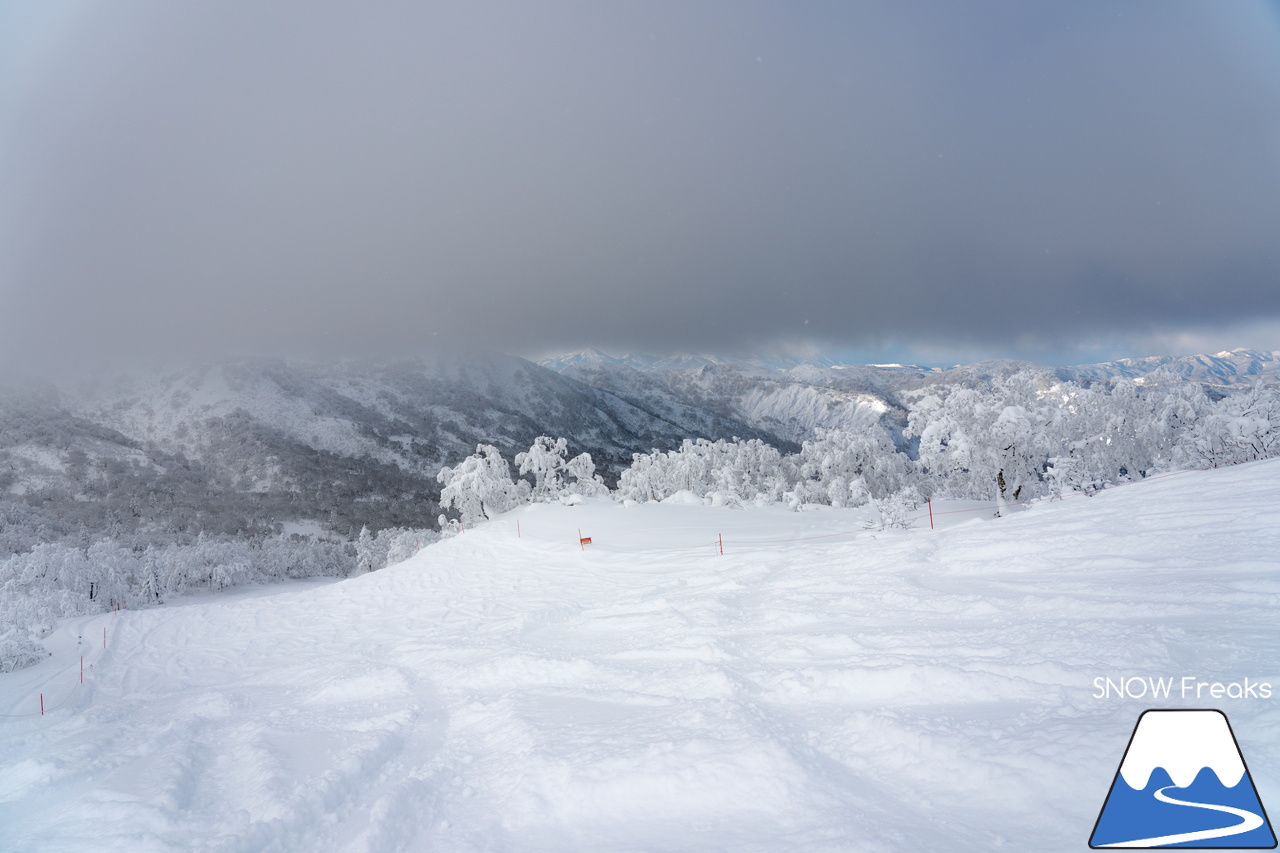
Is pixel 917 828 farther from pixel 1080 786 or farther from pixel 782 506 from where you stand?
pixel 782 506

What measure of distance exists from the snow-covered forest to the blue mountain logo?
17104mm

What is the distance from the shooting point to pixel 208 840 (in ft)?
14.8

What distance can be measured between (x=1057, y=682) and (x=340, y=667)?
452 inches

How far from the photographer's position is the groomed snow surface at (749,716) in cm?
388

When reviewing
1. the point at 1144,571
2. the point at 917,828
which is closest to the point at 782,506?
the point at 1144,571

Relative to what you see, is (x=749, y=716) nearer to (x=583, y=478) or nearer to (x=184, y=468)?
(x=583, y=478)

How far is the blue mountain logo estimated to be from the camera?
2885 mm

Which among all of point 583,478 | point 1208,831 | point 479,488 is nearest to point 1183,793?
point 1208,831

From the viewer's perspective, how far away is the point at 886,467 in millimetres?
45531

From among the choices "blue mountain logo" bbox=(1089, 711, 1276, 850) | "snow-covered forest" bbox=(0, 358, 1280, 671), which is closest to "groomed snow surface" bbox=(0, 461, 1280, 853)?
"blue mountain logo" bbox=(1089, 711, 1276, 850)

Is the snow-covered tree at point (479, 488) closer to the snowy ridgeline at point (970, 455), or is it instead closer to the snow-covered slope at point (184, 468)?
the snowy ridgeline at point (970, 455)

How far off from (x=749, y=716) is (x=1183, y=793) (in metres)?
3.17

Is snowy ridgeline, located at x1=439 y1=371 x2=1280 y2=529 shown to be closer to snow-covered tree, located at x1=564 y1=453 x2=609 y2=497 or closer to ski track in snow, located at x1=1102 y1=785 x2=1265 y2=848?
snow-covered tree, located at x1=564 y1=453 x2=609 y2=497

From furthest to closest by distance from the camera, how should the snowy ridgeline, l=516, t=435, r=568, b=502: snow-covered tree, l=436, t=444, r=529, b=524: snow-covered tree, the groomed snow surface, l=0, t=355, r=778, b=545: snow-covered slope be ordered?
l=0, t=355, r=778, b=545: snow-covered slope → l=516, t=435, r=568, b=502: snow-covered tree → l=436, t=444, r=529, b=524: snow-covered tree → the snowy ridgeline → the groomed snow surface
